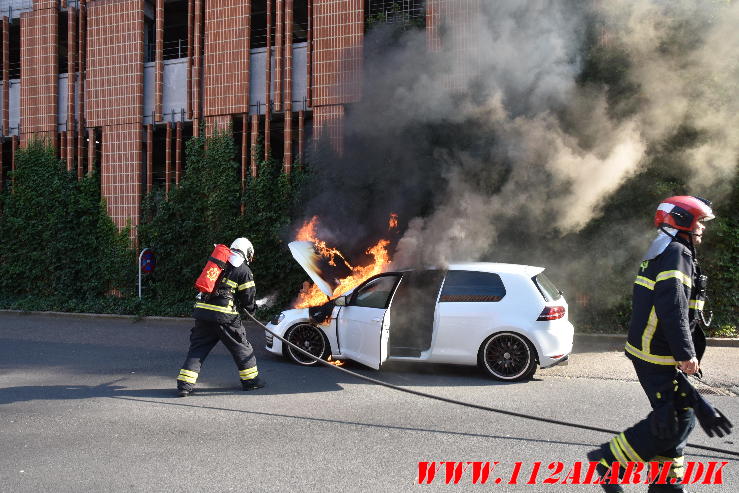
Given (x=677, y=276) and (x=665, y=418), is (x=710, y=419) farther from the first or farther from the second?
(x=677, y=276)

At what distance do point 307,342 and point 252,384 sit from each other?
1275 mm

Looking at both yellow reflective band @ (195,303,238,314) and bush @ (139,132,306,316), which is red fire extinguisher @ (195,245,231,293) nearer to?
yellow reflective band @ (195,303,238,314)

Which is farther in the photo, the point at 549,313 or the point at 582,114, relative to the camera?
the point at 582,114

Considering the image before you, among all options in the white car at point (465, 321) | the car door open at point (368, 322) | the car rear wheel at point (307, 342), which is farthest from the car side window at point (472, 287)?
the car rear wheel at point (307, 342)

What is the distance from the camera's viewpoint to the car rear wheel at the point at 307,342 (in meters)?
6.84

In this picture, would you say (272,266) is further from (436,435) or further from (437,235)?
(436,435)

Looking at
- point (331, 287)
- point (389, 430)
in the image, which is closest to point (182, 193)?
point (331, 287)

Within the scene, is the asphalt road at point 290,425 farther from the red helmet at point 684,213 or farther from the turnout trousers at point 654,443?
the red helmet at point 684,213

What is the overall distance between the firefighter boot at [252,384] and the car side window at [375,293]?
1.48 m

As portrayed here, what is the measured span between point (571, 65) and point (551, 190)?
2.17 meters

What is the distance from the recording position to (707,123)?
827 centimetres

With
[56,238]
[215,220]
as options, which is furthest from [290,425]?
[56,238]

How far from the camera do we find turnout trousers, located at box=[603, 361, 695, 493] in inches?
116

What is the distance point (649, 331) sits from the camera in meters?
3.13
